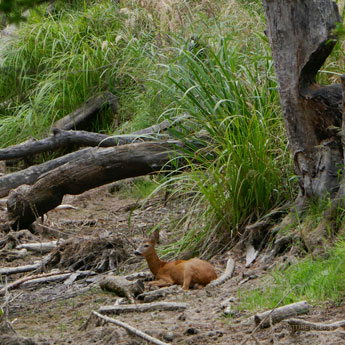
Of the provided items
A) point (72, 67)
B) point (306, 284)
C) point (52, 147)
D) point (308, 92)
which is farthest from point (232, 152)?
point (72, 67)

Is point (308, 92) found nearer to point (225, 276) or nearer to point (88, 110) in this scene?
point (225, 276)

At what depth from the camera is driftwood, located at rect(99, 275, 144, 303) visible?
468cm

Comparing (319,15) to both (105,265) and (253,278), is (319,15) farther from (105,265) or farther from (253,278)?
(105,265)

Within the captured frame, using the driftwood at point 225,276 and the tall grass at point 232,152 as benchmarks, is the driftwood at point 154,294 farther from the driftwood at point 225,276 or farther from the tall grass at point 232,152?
the tall grass at point 232,152

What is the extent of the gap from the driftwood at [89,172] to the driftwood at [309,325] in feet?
10.8

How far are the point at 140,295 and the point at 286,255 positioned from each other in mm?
1035

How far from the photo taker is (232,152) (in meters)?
5.47

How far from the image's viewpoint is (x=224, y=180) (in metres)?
5.43

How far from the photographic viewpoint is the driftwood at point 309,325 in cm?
323

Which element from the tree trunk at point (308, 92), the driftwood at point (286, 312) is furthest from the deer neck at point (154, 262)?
the driftwood at point (286, 312)

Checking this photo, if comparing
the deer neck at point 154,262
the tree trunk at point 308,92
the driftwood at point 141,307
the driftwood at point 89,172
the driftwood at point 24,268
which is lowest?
the driftwood at point 24,268

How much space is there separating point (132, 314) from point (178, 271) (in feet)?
2.38

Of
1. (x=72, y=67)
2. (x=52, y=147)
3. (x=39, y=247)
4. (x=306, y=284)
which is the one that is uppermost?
(x=72, y=67)

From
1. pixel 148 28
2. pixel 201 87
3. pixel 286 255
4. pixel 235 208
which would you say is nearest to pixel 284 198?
pixel 235 208
